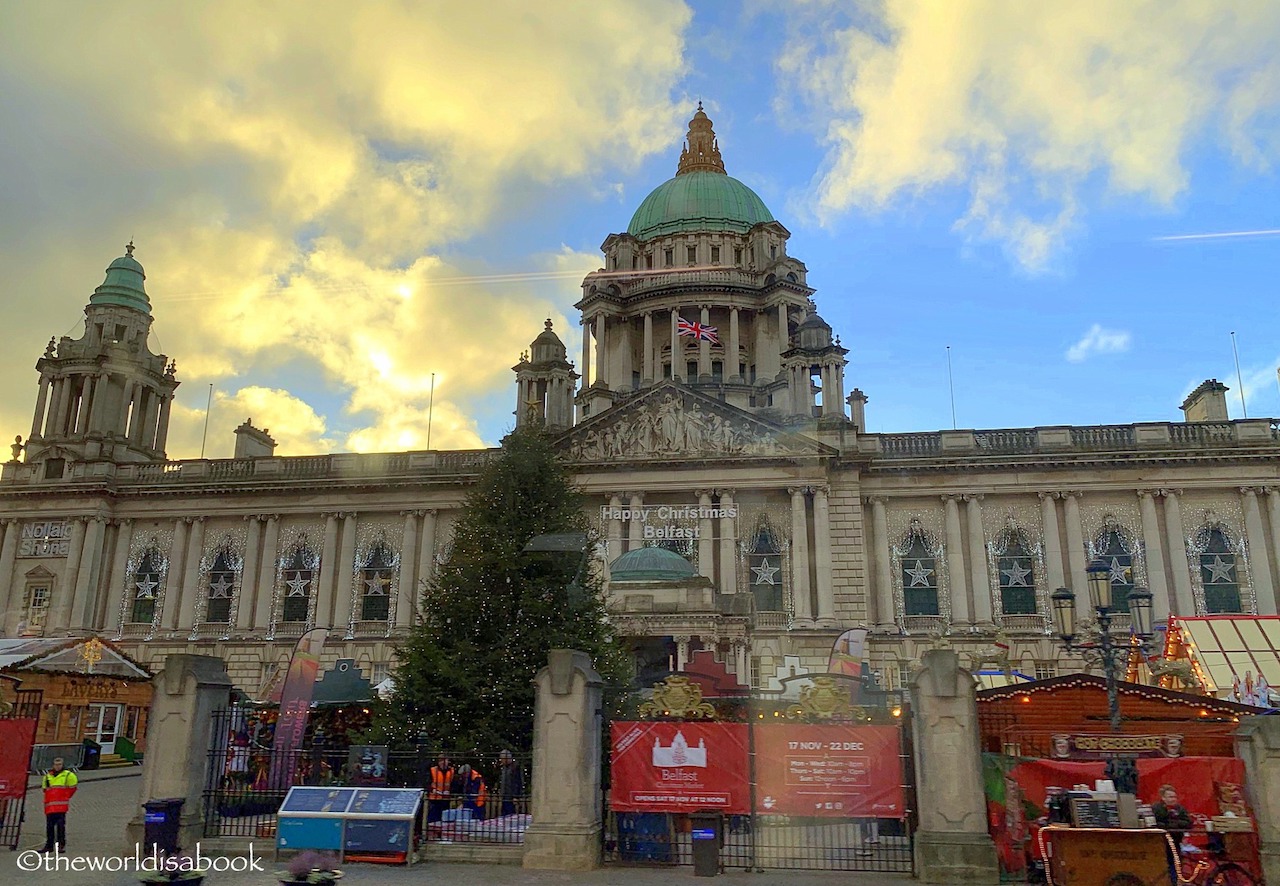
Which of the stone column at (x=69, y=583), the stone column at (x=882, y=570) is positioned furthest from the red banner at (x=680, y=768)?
the stone column at (x=69, y=583)

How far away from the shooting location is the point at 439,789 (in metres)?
19.3

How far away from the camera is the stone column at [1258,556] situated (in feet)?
141

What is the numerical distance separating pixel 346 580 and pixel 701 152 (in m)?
44.2

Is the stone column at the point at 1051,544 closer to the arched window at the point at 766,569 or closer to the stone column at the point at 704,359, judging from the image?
the arched window at the point at 766,569

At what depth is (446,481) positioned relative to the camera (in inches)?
1954

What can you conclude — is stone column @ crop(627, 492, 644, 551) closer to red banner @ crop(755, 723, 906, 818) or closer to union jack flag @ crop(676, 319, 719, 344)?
union jack flag @ crop(676, 319, 719, 344)

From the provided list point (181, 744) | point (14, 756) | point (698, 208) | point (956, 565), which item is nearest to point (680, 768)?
point (181, 744)

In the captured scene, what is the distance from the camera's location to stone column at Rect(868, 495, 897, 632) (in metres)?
45.0

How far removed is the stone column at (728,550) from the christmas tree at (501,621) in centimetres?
2038

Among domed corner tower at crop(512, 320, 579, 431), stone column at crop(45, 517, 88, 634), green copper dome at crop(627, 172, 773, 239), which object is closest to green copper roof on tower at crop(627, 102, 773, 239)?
green copper dome at crop(627, 172, 773, 239)

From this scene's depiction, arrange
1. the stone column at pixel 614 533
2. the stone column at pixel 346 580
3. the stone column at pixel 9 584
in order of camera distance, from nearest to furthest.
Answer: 1. the stone column at pixel 614 533
2. the stone column at pixel 346 580
3. the stone column at pixel 9 584

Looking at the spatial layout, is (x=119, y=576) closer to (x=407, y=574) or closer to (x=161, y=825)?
(x=407, y=574)

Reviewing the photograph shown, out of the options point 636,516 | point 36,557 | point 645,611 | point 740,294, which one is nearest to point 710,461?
point 636,516

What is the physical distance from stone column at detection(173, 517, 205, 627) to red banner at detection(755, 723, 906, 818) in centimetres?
4185
